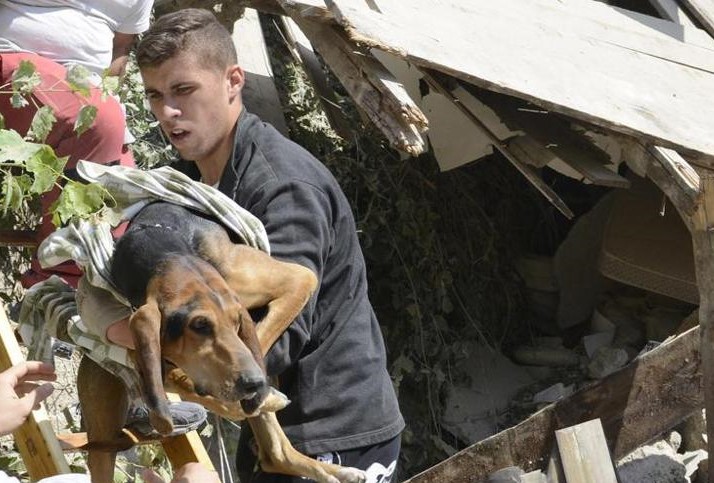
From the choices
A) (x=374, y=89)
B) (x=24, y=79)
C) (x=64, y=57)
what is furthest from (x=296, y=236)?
(x=64, y=57)

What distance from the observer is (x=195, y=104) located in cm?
295

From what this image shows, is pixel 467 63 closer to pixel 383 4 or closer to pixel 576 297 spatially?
pixel 383 4

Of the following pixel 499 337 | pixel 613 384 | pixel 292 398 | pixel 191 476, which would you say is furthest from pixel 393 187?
pixel 191 476

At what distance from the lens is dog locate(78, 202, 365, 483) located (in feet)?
7.79

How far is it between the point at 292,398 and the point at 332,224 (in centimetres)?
45

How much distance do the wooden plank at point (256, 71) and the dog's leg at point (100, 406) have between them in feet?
11.7

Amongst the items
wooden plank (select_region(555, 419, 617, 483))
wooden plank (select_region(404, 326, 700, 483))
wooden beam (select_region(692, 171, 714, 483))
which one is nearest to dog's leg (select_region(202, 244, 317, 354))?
wooden plank (select_region(555, 419, 617, 483))

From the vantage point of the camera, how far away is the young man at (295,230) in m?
2.89

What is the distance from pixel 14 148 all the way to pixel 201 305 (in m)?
0.78

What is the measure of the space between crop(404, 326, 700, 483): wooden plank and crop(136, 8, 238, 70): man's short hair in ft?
7.58

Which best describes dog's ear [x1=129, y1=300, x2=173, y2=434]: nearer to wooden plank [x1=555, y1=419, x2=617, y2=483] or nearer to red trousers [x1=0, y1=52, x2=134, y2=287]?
red trousers [x1=0, y1=52, x2=134, y2=287]

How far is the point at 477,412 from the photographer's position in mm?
7773

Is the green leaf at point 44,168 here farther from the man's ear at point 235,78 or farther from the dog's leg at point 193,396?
the dog's leg at point 193,396

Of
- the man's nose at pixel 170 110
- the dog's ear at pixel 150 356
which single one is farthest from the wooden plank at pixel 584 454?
the dog's ear at pixel 150 356
